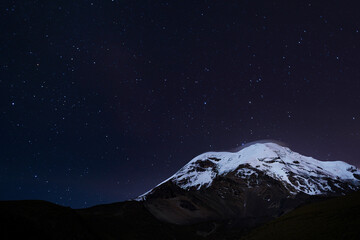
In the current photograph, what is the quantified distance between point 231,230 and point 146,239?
76.0 m

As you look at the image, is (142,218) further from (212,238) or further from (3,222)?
(3,222)

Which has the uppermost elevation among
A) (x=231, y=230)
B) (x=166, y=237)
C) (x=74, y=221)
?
(x=74, y=221)

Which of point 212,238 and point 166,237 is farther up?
point 166,237

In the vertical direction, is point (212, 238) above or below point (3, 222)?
below

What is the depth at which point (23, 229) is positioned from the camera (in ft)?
147

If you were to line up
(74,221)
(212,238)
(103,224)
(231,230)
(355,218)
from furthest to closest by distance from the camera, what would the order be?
(231,230)
(212,238)
(103,224)
(74,221)
(355,218)

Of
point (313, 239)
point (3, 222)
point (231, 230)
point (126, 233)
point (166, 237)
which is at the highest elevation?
point (3, 222)

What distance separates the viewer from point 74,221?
6222 cm

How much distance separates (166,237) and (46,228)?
414ft

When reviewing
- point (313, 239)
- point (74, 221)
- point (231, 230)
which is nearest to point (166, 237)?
point (231, 230)

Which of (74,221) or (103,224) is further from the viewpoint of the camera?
(103,224)

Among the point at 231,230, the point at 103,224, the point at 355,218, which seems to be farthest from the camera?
the point at 231,230

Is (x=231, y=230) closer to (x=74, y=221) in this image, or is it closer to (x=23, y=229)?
(x=74, y=221)

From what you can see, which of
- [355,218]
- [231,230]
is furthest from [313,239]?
[231,230]
